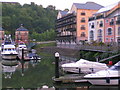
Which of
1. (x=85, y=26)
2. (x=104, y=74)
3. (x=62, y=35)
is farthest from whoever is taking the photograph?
(x=62, y=35)

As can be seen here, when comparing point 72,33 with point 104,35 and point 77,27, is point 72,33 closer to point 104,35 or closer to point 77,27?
point 77,27

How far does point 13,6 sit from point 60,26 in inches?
1495

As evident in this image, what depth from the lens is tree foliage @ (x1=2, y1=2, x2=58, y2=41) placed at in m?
104

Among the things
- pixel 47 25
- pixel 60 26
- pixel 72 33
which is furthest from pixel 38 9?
pixel 72 33

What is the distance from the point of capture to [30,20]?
360ft

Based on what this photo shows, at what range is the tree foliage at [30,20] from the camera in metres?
104

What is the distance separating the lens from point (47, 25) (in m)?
114

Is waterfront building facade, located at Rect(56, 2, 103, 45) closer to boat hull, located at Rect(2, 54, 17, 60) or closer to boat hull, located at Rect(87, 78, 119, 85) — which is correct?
boat hull, located at Rect(2, 54, 17, 60)

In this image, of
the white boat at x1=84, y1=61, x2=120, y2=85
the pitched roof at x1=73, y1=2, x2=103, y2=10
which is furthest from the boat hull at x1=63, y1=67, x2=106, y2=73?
the pitched roof at x1=73, y1=2, x2=103, y2=10

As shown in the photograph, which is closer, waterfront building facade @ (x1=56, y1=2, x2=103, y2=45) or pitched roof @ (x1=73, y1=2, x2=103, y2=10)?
waterfront building facade @ (x1=56, y1=2, x2=103, y2=45)

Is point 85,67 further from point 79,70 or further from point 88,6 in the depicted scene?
point 88,6

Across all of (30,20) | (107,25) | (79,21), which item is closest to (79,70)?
(107,25)

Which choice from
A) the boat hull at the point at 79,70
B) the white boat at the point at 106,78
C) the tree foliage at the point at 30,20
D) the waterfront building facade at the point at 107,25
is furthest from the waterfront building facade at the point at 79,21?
the white boat at the point at 106,78

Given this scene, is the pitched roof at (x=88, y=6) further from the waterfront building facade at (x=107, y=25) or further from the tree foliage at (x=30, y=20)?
the tree foliage at (x=30, y=20)
